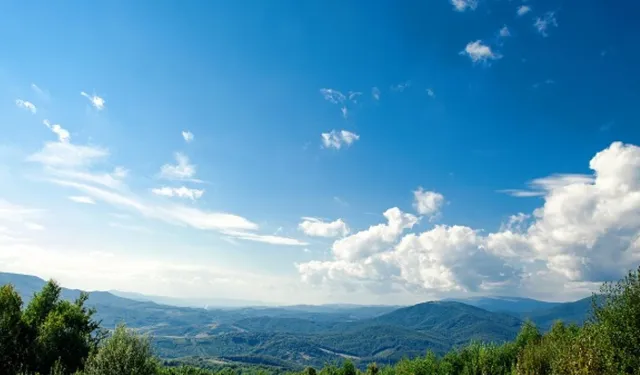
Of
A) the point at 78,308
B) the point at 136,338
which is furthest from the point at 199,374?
the point at 136,338

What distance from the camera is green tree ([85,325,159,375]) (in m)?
32.9

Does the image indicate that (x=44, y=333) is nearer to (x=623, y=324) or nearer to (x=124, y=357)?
(x=124, y=357)

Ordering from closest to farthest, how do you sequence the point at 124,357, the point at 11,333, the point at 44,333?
1. the point at 124,357
2. the point at 11,333
3. the point at 44,333

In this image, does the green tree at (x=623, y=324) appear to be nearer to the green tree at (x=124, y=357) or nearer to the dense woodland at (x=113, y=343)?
the dense woodland at (x=113, y=343)

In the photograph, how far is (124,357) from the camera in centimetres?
3375

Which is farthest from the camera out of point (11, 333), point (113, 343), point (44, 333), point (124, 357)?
point (44, 333)

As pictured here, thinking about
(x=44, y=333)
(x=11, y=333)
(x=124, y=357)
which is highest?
(x=11, y=333)

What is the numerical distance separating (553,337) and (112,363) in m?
68.1

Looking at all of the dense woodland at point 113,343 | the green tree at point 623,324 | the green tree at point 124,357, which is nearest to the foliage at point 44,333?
the dense woodland at point 113,343

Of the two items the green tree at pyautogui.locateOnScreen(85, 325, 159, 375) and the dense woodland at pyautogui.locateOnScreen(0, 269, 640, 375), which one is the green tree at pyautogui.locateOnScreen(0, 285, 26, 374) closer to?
the dense woodland at pyautogui.locateOnScreen(0, 269, 640, 375)

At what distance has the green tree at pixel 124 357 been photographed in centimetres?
3291

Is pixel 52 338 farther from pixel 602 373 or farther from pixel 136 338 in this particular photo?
pixel 602 373

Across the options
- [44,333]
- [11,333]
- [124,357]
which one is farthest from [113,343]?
[44,333]

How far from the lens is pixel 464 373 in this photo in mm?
84375
